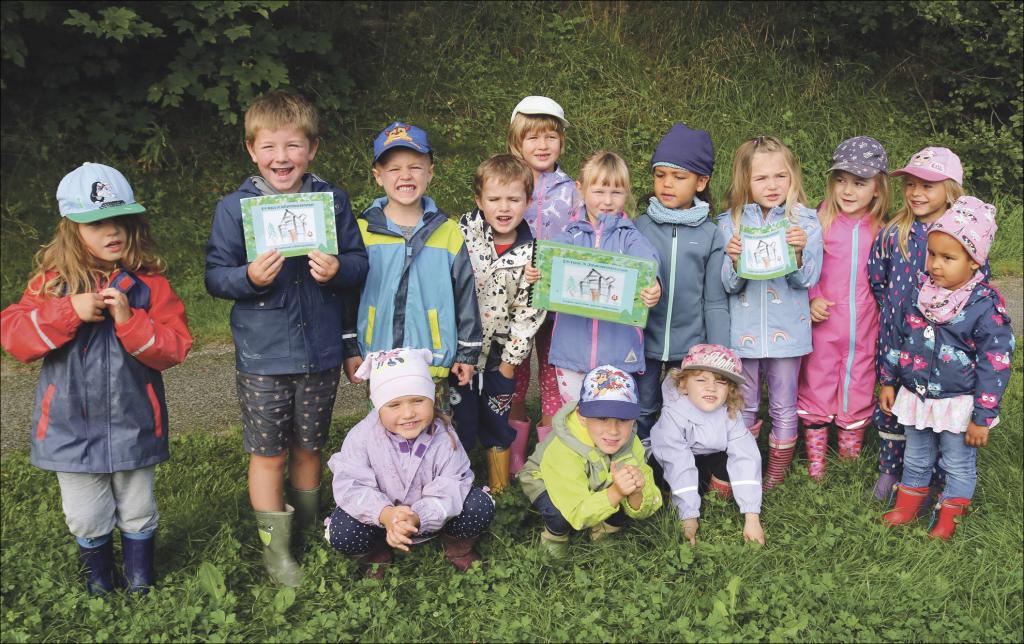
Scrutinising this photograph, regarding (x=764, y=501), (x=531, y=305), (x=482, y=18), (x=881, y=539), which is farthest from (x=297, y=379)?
(x=482, y=18)

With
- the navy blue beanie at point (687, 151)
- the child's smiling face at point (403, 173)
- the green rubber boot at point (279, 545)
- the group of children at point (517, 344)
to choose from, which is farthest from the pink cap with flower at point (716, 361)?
the green rubber boot at point (279, 545)

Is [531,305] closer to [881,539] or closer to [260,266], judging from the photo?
[260,266]

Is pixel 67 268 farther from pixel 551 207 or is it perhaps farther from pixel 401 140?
pixel 551 207

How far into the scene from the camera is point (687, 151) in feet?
14.1

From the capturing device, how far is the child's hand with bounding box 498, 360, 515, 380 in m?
4.37

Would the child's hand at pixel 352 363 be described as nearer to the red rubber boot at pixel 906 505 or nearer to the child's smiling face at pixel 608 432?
the child's smiling face at pixel 608 432

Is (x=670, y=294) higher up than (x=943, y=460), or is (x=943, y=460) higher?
(x=670, y=294)

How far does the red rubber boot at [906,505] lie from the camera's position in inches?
168

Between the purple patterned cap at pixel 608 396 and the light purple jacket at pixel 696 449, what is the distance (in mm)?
441

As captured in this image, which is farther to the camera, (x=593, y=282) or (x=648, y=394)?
(x=648, y=394)

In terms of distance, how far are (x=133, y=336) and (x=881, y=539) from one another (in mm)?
3504

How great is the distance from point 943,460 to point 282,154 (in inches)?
137

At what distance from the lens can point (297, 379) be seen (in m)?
3.77

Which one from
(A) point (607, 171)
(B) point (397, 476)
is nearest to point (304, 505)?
(B) point (397, 476)
